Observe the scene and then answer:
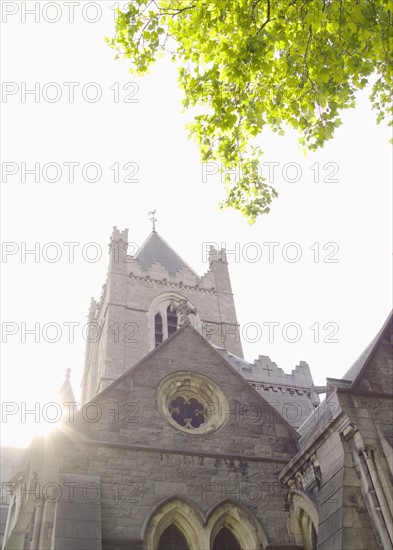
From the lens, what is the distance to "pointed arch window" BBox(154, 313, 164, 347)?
31306mm

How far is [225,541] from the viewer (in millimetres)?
9516

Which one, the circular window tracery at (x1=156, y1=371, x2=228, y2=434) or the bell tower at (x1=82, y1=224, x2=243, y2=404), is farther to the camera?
the bell tower at (x1=82, y1=224, x2=243, y2=404)

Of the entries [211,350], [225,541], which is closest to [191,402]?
[211,350]

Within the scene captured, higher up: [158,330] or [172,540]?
[158,330]

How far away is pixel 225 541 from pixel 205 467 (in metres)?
1.31

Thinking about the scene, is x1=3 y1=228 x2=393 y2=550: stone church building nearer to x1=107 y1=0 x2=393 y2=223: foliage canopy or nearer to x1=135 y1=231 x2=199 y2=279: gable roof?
x1=107 y1=0 x2=393 y2=223: foliage canopy

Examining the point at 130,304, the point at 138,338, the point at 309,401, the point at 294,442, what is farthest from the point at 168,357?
the point at 130,304

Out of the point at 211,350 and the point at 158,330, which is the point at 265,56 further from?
the point at 158,330

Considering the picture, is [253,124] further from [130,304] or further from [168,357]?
[130,304]

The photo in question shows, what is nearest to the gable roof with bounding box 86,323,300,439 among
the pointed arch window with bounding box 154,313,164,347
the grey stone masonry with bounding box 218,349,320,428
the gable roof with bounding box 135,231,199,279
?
the grey stone masonry with bounding box 218,349,320,428

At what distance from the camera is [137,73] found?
830 cm

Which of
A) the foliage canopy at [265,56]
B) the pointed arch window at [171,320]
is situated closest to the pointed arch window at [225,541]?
the foliage canopy at [265,56]

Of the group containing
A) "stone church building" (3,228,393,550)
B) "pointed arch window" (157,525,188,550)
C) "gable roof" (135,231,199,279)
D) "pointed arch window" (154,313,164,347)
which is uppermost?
"gable roof" (135,231,199,279)

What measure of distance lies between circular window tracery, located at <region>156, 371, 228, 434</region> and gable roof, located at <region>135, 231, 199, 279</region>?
2399 centimetres
